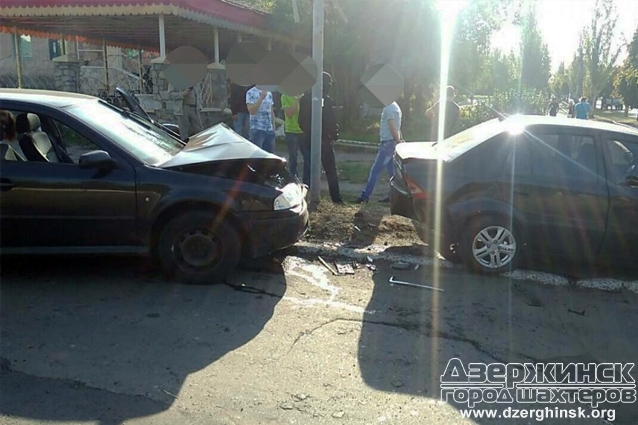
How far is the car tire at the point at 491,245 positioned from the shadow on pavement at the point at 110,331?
5.99 feet

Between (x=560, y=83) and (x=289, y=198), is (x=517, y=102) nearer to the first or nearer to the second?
(x=289, y=198)

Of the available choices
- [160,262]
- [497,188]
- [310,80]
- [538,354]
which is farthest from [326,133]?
[538,354]

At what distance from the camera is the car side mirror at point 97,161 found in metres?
4.61

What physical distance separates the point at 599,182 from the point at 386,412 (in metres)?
3.34

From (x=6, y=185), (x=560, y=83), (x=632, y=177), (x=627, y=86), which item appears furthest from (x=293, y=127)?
(x=560, y=83)

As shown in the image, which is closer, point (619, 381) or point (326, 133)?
point (619, 381)

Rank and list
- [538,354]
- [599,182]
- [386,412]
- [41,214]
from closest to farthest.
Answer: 1. [386,412]
2. [538,354]
3. [41,214]
4. [599,182]

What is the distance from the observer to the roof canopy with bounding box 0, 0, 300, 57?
13.6m

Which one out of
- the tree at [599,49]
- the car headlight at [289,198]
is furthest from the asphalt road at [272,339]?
the tree at [599,49]

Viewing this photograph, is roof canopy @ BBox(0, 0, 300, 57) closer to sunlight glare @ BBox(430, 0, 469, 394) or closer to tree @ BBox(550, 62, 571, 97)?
sunlight glare @ BBox(430, 0, 469, 394)

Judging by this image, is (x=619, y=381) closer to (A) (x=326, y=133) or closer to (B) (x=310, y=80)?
(A) (x=326, y=133)

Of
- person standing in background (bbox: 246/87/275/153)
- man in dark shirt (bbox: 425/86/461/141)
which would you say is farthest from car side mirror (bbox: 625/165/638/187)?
person standing in background (bbox: 246/87/275/153)

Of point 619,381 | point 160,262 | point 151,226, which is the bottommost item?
point 619,381

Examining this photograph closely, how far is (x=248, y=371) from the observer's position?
3.60 m
